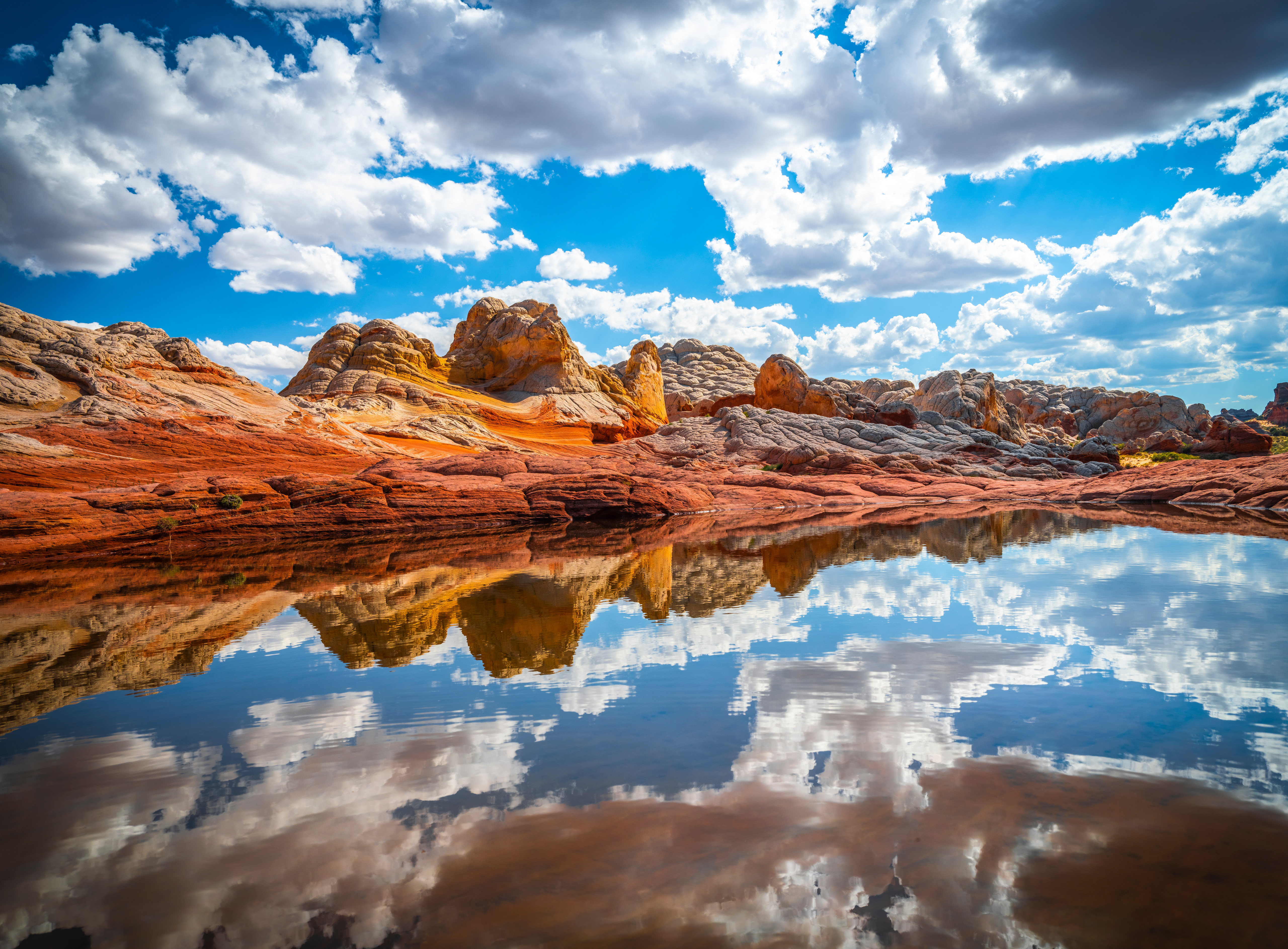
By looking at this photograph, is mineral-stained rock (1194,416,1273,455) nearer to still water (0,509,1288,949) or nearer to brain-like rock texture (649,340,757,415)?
brain-like rock texture (649,340,757,415)

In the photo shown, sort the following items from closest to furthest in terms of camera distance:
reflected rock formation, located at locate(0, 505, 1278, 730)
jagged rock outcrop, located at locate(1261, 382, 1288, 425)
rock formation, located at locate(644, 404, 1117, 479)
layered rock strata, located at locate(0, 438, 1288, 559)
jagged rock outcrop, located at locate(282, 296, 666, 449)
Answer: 1. reflected rock formation, located at locate(0, 505, 1278, 730)
2. layered rock strata, located at locate(0, 438, 1288, 559)
3. jagged rock outcrop, located at locate(282, 296, 666, 449)
4. rock formation, located at locate(644, 404, 1117, 479)
5. jagged rock outcrop, located at locate(1261, 382, 1288, 425)

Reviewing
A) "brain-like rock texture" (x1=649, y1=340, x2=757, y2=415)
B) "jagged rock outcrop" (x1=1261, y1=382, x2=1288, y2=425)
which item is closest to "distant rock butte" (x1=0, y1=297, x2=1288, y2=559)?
"brain-like rock texture" (x1=649, y1=340, x2=757, y2=415)

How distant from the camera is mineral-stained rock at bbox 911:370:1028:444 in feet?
201

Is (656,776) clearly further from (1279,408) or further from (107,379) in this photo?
(1279,408)

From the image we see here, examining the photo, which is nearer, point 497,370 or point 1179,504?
point 1179,504

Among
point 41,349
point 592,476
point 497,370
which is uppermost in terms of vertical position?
point 497,370

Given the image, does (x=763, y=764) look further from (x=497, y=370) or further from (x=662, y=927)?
(x=497, y=370)

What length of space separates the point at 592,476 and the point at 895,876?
82.3ft

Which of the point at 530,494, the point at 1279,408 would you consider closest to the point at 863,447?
the point at 530,494

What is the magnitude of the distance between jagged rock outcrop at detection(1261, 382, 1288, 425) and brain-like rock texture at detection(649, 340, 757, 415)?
89248mm

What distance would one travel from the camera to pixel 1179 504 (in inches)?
1154

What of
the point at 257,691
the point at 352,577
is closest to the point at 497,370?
the point at 352,577

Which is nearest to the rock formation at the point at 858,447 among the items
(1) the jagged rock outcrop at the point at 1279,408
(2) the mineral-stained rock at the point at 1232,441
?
(2) the mineral-stained rock at the point at 1232,441

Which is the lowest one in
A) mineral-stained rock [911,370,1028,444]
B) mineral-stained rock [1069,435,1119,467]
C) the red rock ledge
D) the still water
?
the still water
